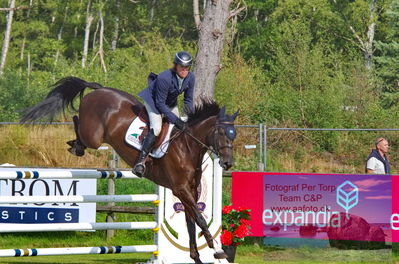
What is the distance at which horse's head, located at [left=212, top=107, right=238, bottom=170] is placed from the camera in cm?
821

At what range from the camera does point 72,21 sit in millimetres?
48875

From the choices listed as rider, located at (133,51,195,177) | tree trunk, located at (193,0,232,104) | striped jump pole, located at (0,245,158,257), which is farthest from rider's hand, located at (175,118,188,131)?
tree trunk, located at (193,0,232,104)

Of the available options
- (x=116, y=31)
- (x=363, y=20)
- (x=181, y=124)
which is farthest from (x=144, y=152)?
(x=116, y=31)

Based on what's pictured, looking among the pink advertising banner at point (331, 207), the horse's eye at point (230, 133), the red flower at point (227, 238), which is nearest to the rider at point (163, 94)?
the horse's eye at point (230, 133)

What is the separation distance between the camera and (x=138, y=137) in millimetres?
8922

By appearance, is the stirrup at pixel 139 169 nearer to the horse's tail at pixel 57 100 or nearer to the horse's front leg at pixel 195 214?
the horse's front leg at pixel 195 214

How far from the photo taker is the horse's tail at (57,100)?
968 centimetres

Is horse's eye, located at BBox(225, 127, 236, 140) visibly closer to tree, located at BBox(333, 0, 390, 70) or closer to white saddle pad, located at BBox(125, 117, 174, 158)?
white saddle pad, located at BBox(125, 117, 174, 158)

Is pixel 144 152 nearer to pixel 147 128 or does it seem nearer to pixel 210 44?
pixel 147 128

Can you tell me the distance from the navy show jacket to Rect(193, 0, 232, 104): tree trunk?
13.7 feet

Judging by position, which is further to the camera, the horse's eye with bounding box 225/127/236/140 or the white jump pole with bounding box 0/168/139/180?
the horse's eye with bounding box 225/127/236/140

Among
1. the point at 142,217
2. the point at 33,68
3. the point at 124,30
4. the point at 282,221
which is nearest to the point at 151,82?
the point at 282,221

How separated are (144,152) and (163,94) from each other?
A: 643 mm

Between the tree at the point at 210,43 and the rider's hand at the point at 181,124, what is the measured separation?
4423 mm
